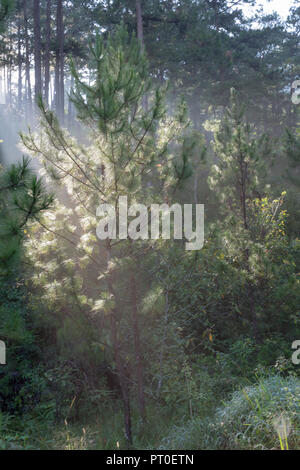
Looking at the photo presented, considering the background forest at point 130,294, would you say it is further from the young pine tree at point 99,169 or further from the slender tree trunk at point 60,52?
the slender tree trunk at point 60,52

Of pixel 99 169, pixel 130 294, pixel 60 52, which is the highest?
pixel 60 52

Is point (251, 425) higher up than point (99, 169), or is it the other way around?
point (99, 169)

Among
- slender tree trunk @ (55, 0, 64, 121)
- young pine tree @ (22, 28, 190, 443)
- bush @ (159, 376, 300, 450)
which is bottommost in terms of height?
bush @ (159, 376, 300, 450)

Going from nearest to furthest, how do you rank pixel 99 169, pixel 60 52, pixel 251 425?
pixel 251 425 → pixel 99 169 → pixel 60 52

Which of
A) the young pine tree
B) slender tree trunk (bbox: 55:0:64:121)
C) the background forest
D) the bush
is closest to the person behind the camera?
the bush

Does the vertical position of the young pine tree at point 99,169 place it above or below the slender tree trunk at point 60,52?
below

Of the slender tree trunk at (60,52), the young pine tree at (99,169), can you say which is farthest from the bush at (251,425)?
the slender tree trunk at (60,52)

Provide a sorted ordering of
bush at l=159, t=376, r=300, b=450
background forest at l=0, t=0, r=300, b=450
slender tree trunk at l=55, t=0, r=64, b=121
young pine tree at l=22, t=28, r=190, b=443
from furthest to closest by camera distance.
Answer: slender tree trunk at l=55, t=0, r=64, b=121 → young pine tree at l=22, t=28, r=190, b=443 → background forest at l=0, t=0, r=300, b=450 → bush at l=159, t=376, r=300, b=450

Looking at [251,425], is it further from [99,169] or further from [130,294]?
[99,169]

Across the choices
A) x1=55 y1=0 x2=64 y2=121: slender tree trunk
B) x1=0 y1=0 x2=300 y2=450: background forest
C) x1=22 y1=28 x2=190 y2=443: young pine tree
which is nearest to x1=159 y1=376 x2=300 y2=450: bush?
x1=0 y1=0 x2=300 y2=450: background forest

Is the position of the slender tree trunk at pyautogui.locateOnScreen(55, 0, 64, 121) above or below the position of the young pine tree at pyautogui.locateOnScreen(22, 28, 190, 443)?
above

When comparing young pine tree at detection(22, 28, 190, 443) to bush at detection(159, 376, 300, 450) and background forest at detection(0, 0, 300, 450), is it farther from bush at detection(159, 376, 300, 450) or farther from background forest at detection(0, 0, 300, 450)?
bush at detection(159, 376, 300, 450)

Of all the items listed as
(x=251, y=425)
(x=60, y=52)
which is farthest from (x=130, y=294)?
(x=60, y=52)
